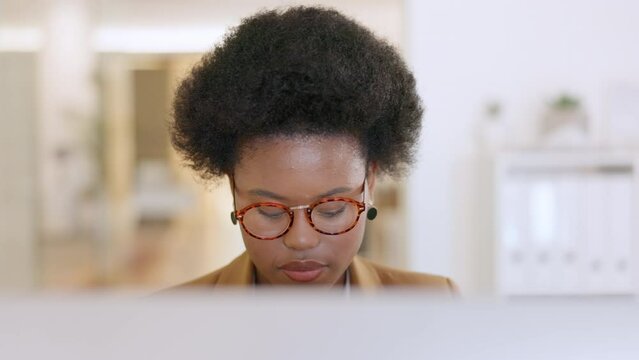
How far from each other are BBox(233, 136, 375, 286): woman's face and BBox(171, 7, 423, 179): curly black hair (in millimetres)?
14

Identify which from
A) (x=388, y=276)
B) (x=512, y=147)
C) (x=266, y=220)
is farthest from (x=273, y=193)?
(x=512, y=147)

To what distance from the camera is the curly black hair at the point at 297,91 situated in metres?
0.63

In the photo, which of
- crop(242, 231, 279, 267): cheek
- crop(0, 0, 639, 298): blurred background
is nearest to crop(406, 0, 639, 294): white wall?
crop(0, 0, 639, 298): blurred background

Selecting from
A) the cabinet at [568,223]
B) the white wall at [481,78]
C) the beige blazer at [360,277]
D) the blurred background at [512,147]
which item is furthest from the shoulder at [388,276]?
the cabinet at [568,223]

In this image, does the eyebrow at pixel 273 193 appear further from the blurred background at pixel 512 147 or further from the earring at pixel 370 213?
the blurred background at pixel 512 147

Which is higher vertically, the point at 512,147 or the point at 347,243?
the point at 512,147

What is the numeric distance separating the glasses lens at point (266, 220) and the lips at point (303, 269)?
0.03 meters

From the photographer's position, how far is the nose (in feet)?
2.13

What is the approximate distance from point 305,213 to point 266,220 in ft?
0.12

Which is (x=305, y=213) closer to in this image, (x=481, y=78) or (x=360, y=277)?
(x=360, y=277)

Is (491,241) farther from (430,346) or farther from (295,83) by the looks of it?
(430,346)

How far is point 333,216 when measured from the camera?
664 mm

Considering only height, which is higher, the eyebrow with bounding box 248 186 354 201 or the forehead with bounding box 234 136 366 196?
the forehead with bounding box 234 136 366 196

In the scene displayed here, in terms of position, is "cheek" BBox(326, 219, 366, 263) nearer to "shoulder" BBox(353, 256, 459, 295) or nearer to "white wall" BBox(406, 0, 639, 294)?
"shoulder" BBox(353, 256, 459, 295)
